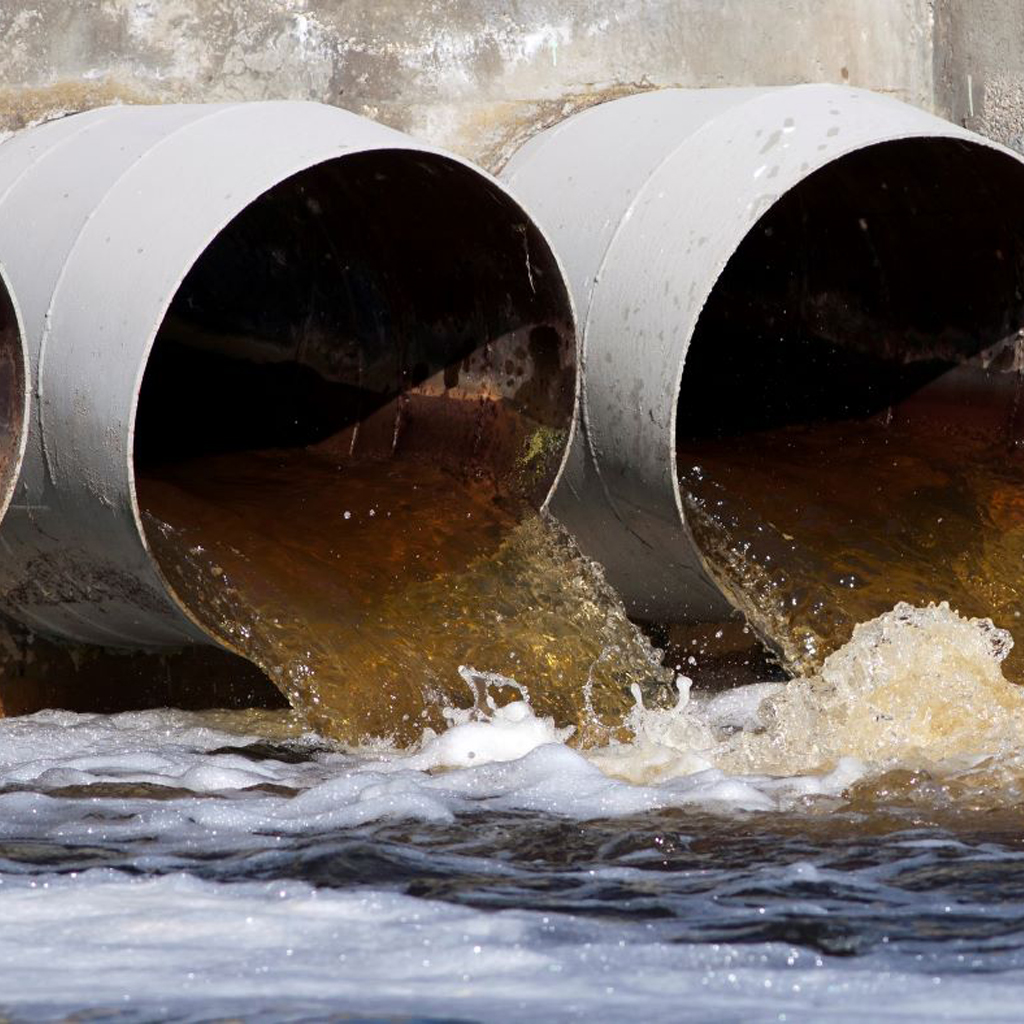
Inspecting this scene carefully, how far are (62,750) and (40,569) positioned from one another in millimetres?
426

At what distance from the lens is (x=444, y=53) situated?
18.2 ft

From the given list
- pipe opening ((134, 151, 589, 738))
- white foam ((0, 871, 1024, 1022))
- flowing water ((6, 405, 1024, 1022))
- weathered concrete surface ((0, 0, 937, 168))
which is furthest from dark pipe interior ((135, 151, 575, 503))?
white foam ((0, 871, 1024, 1022))

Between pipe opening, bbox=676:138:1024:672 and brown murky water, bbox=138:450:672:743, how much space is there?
42 centimetres

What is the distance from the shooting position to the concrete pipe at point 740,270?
15.6 feet

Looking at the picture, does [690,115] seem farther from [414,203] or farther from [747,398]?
[747,398]

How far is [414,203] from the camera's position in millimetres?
5160

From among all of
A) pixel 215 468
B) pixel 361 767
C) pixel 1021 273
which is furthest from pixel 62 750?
pixel 1021 273

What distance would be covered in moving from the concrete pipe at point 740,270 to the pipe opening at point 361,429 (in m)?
0.18

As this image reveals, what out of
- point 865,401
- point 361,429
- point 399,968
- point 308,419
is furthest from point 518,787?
point 865,401

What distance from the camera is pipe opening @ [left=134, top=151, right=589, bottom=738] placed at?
4562 mm

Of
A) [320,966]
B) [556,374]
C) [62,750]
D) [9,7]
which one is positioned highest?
[9,7]

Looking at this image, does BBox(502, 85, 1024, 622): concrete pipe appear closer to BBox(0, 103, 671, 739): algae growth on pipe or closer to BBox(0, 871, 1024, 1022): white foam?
BBox(0, 103, 671, 739): algae growth on pipe

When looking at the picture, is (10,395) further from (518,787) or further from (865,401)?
(865,401)

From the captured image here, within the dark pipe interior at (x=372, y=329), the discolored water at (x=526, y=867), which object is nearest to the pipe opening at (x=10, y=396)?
the discolored water at (x=526, y=867)
